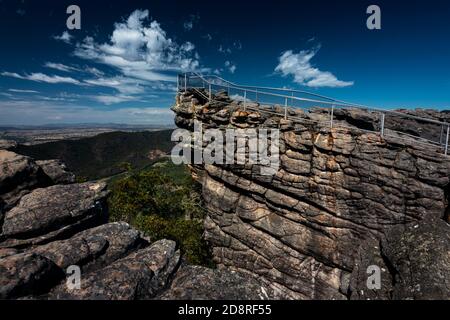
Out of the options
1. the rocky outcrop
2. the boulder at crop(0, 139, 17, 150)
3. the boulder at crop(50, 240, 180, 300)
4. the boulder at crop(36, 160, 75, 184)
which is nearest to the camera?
the boulder at crop(50, 240, 180, 300)

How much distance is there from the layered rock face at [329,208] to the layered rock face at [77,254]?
9.58 meters

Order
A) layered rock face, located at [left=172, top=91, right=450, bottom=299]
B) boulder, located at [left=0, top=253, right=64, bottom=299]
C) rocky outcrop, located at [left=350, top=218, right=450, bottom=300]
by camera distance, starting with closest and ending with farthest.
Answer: boulder, located at [left=0, top=253, right=64, bottom=299] → rocky outcrop, located at [left=350, top=218, right=450, bottom=300] → layered rock face, located at [left=172, top=91, right=450, bottom=299]

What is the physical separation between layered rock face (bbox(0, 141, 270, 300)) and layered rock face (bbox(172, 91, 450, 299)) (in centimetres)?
958

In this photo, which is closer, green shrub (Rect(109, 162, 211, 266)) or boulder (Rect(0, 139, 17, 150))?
boulder (Rect(0, 139, 17, 150))

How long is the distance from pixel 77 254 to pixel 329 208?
15182 millimetres

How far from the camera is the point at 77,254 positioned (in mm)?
8984

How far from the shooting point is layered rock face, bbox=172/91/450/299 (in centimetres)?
1368

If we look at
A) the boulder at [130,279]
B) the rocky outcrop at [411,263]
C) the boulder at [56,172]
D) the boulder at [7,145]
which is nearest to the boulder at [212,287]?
the boulder at [130,279]

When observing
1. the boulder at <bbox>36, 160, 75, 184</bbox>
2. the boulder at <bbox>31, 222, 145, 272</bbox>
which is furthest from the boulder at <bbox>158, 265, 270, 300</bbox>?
the boulder at <bbox>36, 160, 75, 184</bbox>

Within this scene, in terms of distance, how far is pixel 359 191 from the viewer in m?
16.3

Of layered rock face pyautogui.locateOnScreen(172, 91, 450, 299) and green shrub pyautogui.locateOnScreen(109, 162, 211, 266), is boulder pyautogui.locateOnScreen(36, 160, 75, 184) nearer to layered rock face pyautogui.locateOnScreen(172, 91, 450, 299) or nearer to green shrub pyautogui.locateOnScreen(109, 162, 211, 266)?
green shrub pyautogui.locateOnScreen(109, 162, 211, 266)

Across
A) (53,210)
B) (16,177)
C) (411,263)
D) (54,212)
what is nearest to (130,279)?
(54,212)

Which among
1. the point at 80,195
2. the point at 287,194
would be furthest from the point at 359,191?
the point at 80,195
